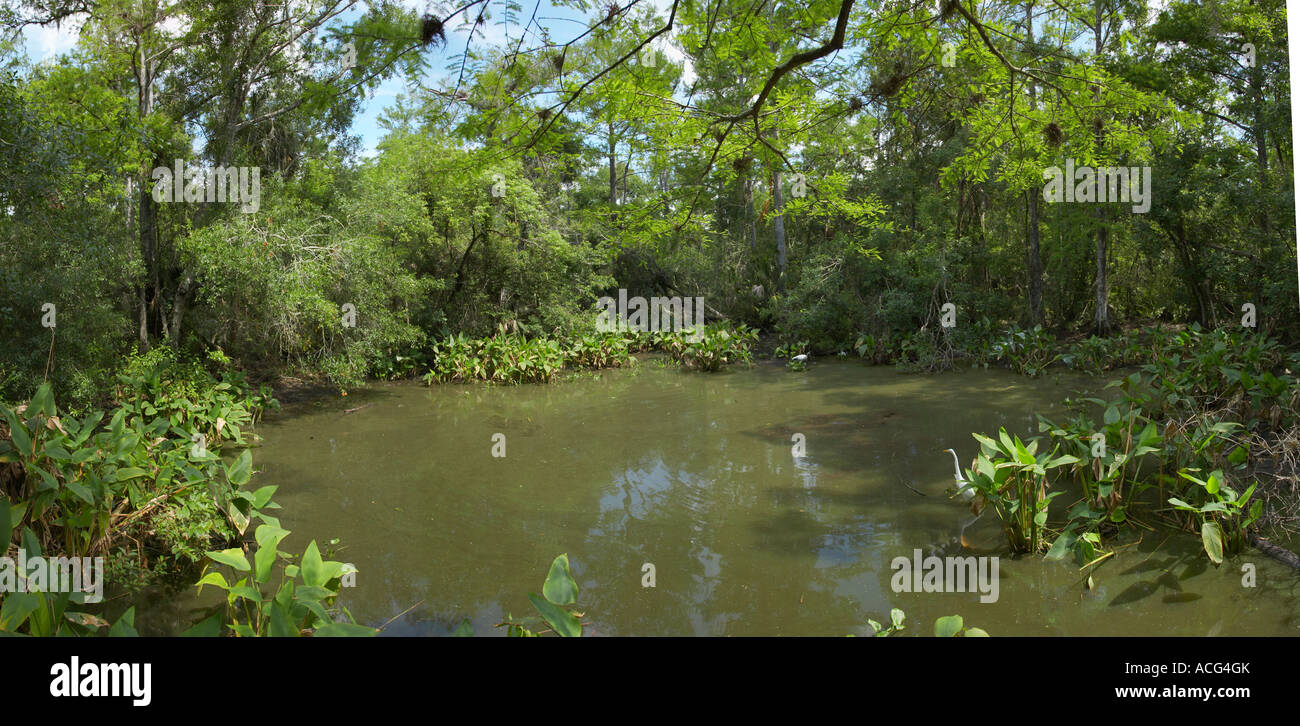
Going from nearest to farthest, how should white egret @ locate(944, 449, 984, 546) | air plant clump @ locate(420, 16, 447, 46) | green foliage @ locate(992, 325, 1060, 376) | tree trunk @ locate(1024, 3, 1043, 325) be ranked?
air plant clump @ locate(420, 16, 447, 46)
white egret @ locate(944, 449, 984, 546)
green foliage @ locate(992, 325, 1060, 376)
tree trunk @ locate(1024, 3, 1043, 325)

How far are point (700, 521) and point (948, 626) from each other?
3.17 meters

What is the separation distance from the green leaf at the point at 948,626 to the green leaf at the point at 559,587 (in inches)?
59.9

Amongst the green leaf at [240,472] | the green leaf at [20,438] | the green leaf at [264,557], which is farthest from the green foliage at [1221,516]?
the green leaf at [20,438]

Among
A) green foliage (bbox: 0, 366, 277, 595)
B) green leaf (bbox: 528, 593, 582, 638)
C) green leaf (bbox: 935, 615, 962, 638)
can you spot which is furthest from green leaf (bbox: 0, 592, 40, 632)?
green leaf (bbox: 935, 615, 962, 638)

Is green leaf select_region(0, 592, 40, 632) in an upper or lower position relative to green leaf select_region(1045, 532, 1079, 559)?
upper

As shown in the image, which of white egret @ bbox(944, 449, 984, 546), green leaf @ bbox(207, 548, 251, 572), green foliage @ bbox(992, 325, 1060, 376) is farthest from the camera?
green foliage @ bbox(992, 325, 1060, 376)

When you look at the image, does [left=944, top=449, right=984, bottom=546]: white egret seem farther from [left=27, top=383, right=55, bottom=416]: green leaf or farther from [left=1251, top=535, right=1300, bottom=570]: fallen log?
[left=27, top=383, right=55, bottom=416]: green leaf

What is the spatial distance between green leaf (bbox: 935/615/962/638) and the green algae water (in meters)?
0.99

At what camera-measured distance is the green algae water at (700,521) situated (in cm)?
423

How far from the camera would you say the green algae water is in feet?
13.9

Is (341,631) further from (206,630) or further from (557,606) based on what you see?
(557,606)

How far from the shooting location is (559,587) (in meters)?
3.11
